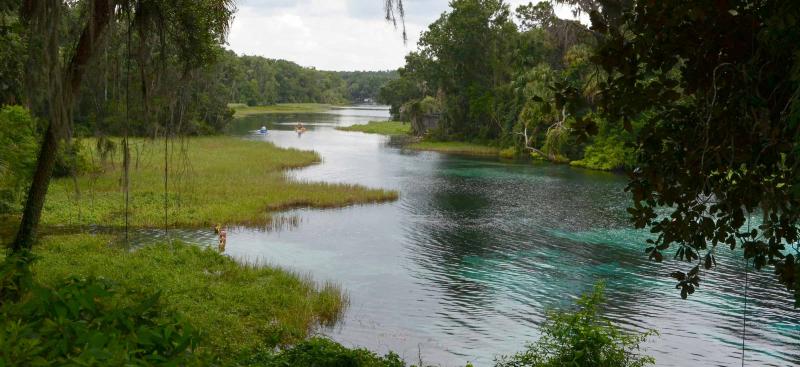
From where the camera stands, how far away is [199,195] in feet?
91.7

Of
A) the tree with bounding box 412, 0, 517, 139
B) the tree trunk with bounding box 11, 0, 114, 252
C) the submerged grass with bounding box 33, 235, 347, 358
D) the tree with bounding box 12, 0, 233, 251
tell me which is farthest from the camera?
the tree with bounding box 412, 0, 517, 139

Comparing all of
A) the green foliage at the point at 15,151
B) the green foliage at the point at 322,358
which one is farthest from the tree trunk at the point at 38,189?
→ the green foliage at the point at 15,151

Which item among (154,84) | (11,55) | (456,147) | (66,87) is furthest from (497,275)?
(456,147)

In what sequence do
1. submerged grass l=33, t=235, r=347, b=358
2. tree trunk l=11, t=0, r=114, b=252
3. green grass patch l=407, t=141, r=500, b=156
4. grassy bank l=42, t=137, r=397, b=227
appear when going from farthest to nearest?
1. green grass patch l=407, t=141, r=500, b=156
2. grassy bank l=42, t=137, r=397, b=227
3. submerged grass l=33, t=235, r=347, b=358
4. tree trunk l=11, t=0, r=114, b=252

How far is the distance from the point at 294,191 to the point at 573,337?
21.6 metres

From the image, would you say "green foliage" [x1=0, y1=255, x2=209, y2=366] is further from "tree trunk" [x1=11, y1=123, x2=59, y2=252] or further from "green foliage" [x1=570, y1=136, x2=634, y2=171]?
"green foliage" [x1=570, y1=136, x2=634, y2=171]

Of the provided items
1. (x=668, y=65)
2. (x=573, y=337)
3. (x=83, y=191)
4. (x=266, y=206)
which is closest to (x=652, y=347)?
(x=573, y=337)

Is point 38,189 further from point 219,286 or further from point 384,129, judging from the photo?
point 384,129

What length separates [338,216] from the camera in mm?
26828

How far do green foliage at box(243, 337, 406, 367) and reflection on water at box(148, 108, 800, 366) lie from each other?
9.68ft

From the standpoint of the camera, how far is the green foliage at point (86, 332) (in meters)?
2.62

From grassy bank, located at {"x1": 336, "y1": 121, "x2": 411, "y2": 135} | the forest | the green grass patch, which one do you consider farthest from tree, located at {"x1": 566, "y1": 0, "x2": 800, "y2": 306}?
grassy bank, located at {"x1": 336, "y1": 121, "x2": 411, "y2": 135}

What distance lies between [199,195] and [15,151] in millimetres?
8681

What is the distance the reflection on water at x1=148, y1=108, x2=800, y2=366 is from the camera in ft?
43.7
